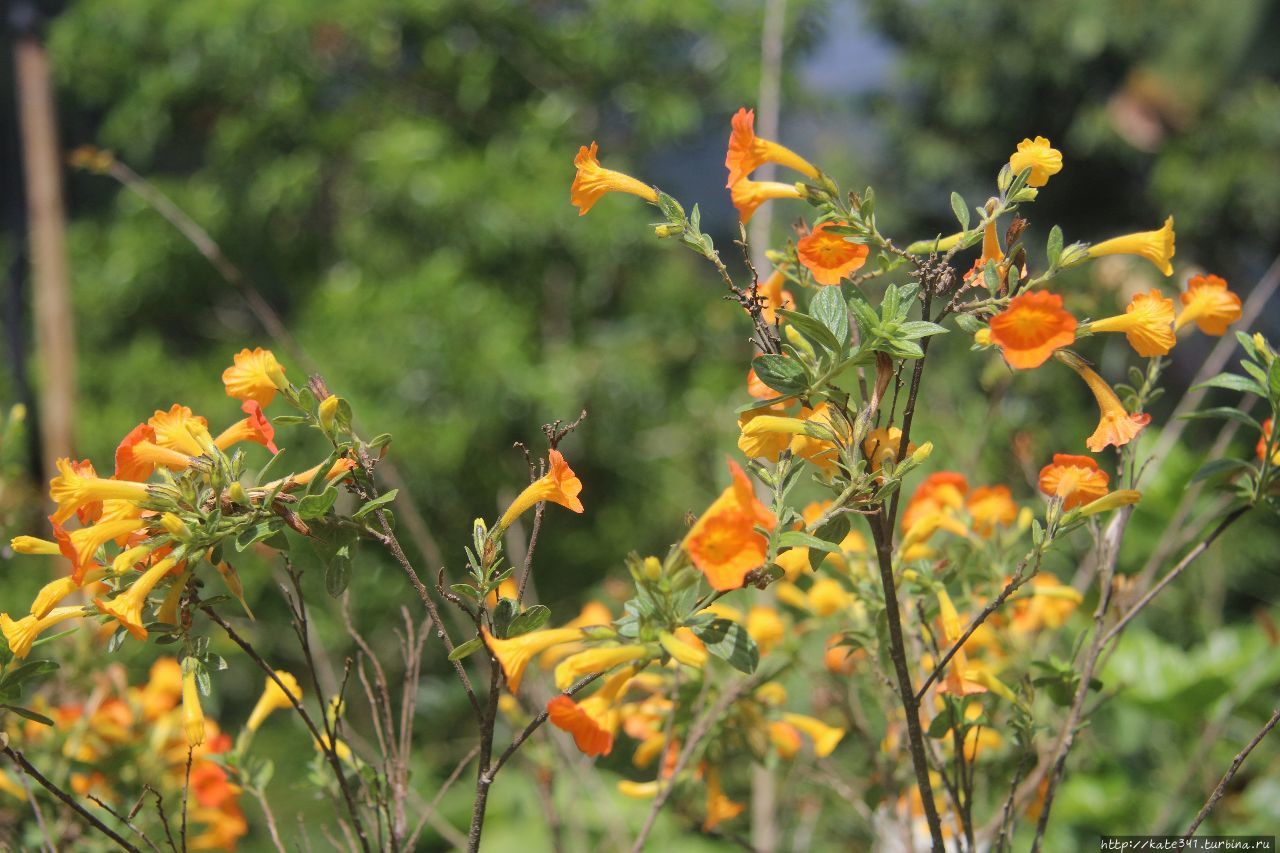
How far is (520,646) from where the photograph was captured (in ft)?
1.54

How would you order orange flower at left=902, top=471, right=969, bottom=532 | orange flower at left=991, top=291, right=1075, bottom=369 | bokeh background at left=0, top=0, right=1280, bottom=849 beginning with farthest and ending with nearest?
bokeh background at left=0, top=0, right=1280, bottom=849 < orange flower at left=902, top=471, right=969, bottom=532 < orange flower at left=991, top=291, right=1075, bottom=369

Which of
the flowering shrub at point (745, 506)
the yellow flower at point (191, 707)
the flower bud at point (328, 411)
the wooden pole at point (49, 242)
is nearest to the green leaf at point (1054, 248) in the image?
the flowering shrub at point (745, 506)

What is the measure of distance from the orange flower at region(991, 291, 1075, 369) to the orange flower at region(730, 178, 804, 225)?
139 millimetres

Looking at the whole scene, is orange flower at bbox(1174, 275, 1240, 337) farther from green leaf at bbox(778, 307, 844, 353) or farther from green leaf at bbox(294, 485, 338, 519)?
green leaf at bbox(294, 485, 338, 519)

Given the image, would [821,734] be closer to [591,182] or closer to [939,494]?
[939,494]

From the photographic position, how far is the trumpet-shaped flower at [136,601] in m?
0.46

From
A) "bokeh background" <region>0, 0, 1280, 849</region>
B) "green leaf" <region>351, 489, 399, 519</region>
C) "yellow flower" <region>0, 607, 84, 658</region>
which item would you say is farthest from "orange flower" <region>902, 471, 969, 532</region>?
"bokeh background" <region>0, 0, 1280, 849</region>

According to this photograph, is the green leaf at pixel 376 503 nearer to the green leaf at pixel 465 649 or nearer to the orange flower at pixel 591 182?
the green leaf at pixel 465 649

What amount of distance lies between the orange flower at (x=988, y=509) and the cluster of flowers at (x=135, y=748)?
21.1 inches

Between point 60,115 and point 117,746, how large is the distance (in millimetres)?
4223

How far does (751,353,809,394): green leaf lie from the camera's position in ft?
1.55

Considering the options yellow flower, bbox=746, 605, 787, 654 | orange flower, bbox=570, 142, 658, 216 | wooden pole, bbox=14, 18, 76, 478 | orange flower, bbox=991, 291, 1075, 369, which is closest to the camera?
orange flower, bbox=991, 291, 1075, 369

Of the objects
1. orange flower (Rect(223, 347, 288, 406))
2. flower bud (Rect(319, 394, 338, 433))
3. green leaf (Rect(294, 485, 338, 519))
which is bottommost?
green leaf (Rect(294, 485, 338, 519))

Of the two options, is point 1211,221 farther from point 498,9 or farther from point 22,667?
point 22,667
